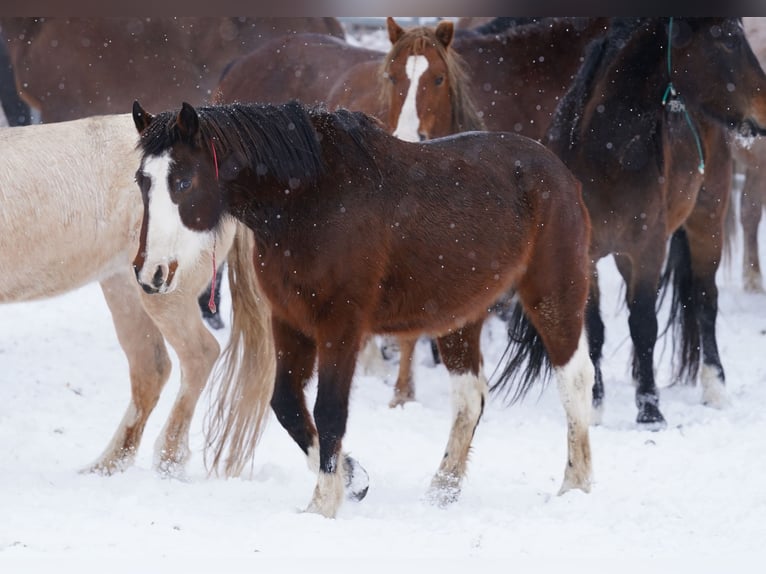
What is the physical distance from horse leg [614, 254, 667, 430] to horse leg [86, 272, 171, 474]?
105 inches

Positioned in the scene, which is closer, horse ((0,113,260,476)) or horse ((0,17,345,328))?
horse ((0,113,260,476))

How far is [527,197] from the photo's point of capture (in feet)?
15.0

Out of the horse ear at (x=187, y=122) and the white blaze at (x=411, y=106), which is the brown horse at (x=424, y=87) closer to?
the white blaze at (x=411, y=106)

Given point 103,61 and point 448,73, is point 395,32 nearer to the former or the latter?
point 448,73

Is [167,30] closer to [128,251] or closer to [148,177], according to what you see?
[128,251]

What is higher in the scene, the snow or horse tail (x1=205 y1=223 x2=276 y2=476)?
horse tail (x1=205 y1=223 x2=276 y2=476)

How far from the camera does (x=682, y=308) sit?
6969 millimetres

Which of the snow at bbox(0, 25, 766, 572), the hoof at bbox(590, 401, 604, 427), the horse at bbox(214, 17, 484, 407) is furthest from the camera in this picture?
the horse at bbox(214, 17, 484, 407)

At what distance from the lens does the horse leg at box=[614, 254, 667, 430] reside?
6.03 m

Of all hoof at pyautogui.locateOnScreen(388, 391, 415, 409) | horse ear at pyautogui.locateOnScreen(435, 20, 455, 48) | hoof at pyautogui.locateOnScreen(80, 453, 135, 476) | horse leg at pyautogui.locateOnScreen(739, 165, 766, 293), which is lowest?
hoof at pyautogui.locateOnScreen(80, 453, 135, 476)

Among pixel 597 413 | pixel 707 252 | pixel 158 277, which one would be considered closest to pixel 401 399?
pixel 597 413

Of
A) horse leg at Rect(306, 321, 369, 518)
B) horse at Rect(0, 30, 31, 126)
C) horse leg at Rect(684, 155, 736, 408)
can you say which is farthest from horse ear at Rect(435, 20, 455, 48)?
horse at Rect(0, 30, 31, 126)

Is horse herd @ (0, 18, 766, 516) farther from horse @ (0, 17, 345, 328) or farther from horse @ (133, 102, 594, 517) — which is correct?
horse @ (0, 17, 345, 328)

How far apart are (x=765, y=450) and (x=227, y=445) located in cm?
262
